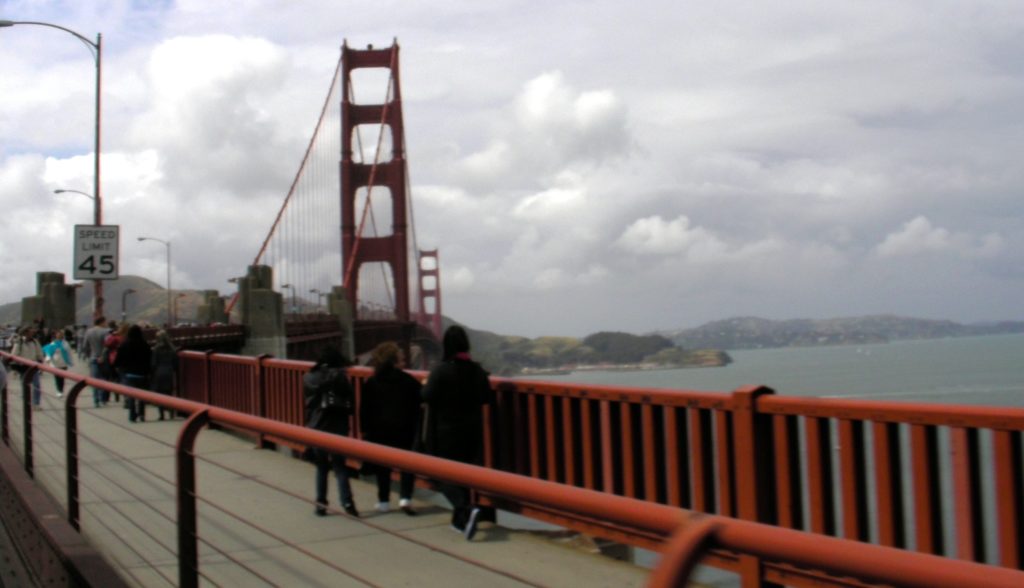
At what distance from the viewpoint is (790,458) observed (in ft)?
17.6

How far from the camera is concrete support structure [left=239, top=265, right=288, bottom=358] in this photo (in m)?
33.6

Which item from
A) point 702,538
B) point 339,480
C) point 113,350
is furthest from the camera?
point 113,350

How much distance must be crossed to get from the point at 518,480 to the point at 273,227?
53136 mm

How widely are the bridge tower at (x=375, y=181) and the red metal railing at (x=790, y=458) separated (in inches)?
1985

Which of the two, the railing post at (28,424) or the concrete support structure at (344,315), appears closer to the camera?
the railing post at (28,424)

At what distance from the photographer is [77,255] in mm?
21391

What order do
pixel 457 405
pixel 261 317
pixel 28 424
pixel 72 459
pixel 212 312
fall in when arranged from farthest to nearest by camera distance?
1. pixel 212 312
2. pixel 261 317
3. pixel 28 424
4. pixel 457 405
5. pixel 72 459

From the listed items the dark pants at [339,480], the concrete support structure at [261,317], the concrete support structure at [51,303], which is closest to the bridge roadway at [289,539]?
the dark pants at [339,480]

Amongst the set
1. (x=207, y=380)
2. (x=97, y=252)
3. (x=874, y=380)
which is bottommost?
(x=874, y=380)

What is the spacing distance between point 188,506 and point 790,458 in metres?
2.75

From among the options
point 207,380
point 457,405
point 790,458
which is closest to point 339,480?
point 457,405

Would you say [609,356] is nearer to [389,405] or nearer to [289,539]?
[389,405]

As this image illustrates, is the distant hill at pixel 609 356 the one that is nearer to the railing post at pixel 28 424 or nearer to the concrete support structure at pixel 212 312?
the concrete support structure at pixel 212 312

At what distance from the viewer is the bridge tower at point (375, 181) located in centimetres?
6000
